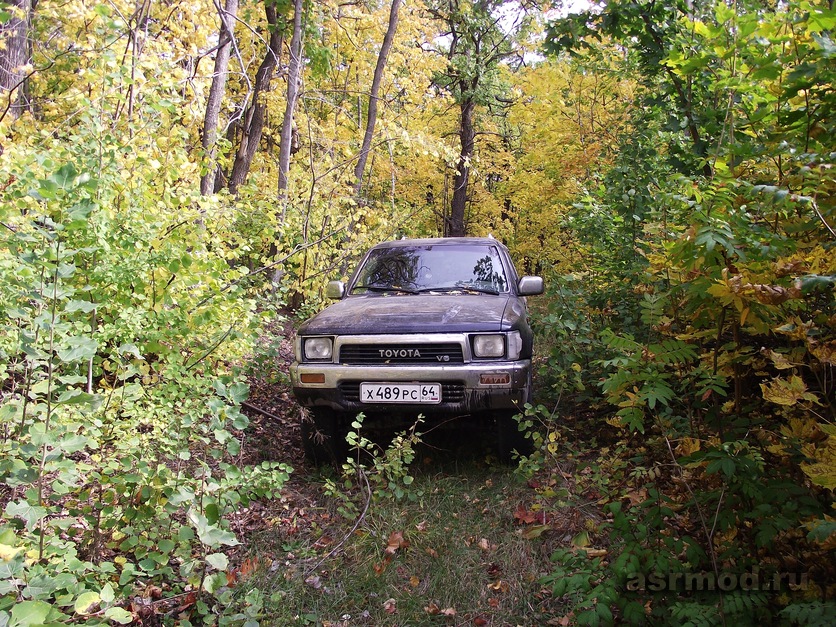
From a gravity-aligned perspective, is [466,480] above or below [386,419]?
below

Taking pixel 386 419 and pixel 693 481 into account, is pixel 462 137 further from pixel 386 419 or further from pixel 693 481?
pixel 693 481

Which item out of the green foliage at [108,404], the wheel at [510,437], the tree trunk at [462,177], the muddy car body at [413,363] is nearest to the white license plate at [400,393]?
the muddy car body at [413,363]

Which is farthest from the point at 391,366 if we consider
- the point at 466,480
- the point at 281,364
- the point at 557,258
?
the point at 557,258

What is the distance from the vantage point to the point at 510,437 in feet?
13.2

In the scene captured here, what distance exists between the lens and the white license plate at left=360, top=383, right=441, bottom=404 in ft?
12.3

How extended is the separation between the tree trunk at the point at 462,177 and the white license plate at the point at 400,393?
13536 millimetres

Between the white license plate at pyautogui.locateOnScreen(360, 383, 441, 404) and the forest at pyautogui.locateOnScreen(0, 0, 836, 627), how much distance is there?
0.96 ft

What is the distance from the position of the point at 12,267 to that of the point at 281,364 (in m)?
4.28

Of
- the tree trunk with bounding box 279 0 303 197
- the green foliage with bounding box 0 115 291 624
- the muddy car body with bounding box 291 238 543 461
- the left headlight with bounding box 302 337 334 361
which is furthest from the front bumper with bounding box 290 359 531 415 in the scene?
the tree trunk with bounding box 279 0 303 197

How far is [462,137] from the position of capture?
17016mm

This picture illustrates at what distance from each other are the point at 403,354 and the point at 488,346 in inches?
22.9

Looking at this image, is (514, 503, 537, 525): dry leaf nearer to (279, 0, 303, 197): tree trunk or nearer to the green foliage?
the green foliage

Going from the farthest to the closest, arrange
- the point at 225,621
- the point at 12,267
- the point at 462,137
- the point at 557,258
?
1. the point at 462,137
2. the point at 557,258
3. the point at 12,267
4. the point at 225,621

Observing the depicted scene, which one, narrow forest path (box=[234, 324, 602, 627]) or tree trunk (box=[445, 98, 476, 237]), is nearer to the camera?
narrow forest path (box=[234, 324, 602, 627])
